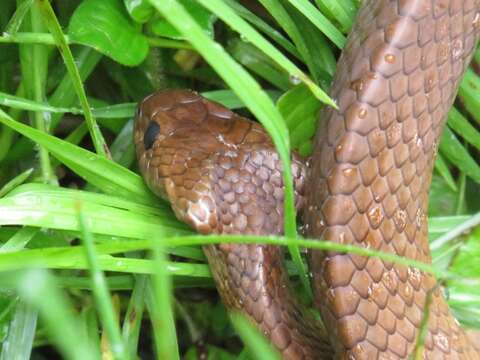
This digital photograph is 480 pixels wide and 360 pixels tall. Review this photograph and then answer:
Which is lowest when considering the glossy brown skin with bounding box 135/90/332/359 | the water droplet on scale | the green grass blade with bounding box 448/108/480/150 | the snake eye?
the glossy brown skin with bounding box 135/90/332/359

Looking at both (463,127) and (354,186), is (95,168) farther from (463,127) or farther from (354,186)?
(463,127)

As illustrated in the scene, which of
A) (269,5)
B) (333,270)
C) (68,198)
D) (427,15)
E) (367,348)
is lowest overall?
(367,348)

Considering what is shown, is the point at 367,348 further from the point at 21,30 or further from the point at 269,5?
the point at 21,30

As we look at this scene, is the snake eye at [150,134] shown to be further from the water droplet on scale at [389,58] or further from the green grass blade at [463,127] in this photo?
the green grass blade at [463,127]

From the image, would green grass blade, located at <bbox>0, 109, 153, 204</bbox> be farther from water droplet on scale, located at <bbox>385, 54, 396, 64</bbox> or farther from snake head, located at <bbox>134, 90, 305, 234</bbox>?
water droplet on scale, located at <bbox>385, 54, 396, 64</bbox>

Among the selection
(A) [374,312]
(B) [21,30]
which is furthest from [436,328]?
(B) [21,30]

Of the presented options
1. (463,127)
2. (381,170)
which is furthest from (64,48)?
(463,127)

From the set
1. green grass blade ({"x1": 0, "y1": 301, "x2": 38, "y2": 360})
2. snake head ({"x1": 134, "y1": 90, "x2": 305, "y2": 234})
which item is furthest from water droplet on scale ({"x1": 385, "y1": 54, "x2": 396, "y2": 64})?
green grass blade ({"x1": 0, "y1": 301, "x2": 38, "y2": 360})
